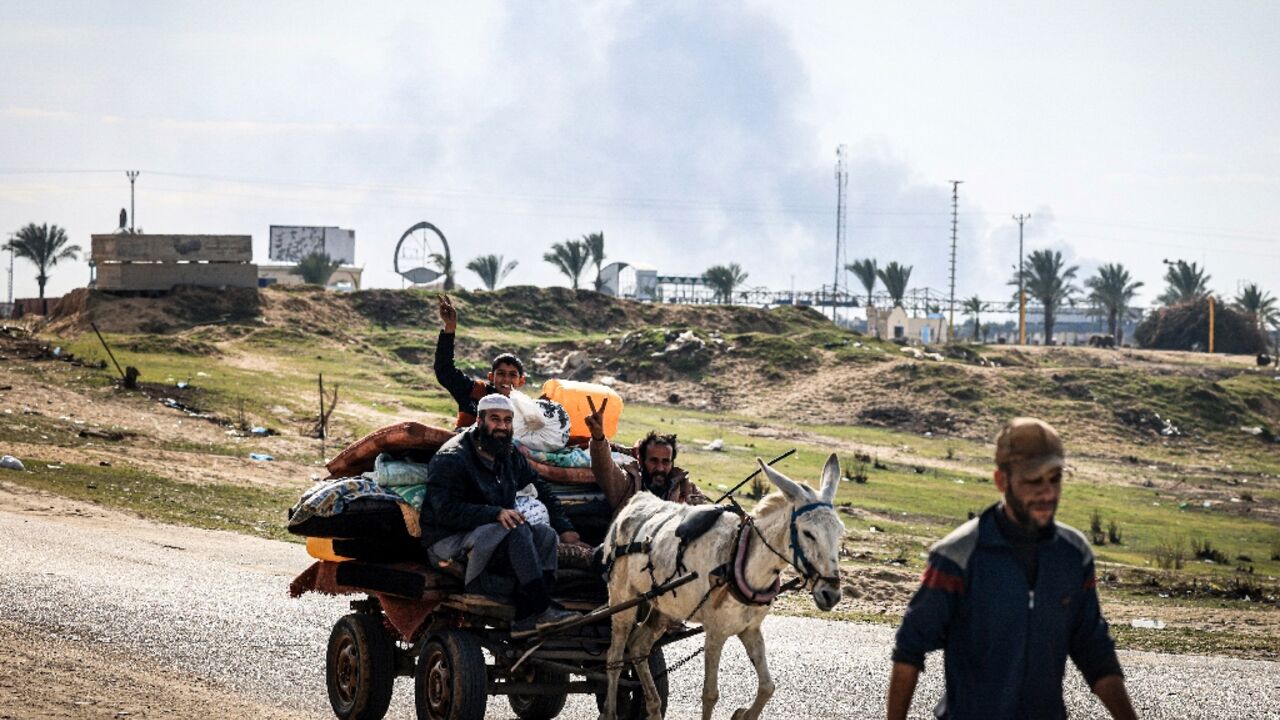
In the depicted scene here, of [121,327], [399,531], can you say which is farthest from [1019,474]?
[121,327]

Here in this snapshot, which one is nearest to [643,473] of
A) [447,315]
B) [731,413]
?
[447,315]

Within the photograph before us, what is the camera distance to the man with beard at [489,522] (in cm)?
981

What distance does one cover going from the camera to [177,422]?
36594 millimetres

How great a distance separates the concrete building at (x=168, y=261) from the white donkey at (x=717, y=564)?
56951mm

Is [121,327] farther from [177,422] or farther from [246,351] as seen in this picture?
[177,422]

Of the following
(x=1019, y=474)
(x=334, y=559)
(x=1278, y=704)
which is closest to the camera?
(x=1019, y=474)

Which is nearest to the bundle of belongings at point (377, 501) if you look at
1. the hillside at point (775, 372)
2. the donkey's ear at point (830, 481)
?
the donkey's ear at point (830, 481)

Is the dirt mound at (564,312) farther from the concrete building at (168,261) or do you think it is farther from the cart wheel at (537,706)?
the cart wheel at (537,706)

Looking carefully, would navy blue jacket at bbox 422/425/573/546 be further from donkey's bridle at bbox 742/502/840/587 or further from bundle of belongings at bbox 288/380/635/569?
donkey's bridle at bbox 742/502/840/587

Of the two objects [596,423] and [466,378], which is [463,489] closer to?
[596,423]

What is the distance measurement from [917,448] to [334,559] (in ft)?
131

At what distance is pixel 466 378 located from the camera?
40.1 ft

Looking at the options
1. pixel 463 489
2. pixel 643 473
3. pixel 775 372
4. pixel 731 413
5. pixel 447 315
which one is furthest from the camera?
pixel 775 372

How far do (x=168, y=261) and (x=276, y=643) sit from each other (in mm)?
53582
